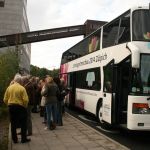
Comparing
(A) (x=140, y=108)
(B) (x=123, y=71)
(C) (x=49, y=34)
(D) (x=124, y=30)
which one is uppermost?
(C) (x=49, y=34)

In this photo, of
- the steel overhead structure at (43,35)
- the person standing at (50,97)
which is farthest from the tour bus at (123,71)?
the steel overhead structure at (43,35)

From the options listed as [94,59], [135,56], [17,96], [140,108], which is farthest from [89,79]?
[17,96]

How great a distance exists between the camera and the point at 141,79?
477 inches

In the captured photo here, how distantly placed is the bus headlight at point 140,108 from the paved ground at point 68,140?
110 centimetres

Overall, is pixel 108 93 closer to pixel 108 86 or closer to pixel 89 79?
pixel 108 86

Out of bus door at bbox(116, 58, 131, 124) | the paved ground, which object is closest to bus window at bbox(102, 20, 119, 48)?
bus door at bbox(116, 58, 131, 124)

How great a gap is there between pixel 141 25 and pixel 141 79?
1.73m

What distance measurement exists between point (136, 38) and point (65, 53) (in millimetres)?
16442

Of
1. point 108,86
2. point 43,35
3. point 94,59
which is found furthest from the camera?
point 43,35

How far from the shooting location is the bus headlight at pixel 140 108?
39.1ft

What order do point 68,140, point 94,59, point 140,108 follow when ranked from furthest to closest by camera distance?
point 94,59 → point 68,140 → point 140,108

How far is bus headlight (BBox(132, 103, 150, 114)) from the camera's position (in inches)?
470

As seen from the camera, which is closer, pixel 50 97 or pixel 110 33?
pixel 50 97

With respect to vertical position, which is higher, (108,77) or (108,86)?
(108,77)
